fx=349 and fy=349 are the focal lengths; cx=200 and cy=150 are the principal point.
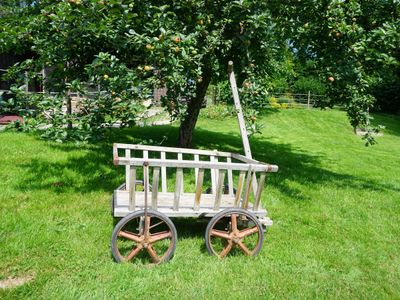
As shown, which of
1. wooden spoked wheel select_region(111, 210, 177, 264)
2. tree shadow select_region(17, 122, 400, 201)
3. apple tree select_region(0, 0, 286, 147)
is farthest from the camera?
tree shadow select_region(17, 122, 400, 201)

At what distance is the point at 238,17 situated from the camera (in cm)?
573

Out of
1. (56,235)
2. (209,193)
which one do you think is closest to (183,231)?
(209,193)

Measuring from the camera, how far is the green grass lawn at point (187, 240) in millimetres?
3234

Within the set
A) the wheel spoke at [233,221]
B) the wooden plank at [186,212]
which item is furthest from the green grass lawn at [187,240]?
the wooden plank at [186,212]

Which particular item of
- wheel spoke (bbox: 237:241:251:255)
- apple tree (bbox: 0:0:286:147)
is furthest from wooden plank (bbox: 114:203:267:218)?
apple tree (bbox: 0:0:286:147)

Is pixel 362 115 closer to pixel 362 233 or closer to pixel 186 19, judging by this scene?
pixel 362 233

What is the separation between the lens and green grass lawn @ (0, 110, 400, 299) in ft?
10.6

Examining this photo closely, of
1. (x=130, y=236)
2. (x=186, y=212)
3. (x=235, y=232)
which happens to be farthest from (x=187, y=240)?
(x=130, y=236)

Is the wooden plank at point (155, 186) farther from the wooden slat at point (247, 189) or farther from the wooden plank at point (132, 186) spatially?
the wooden slat at point (247, 189)

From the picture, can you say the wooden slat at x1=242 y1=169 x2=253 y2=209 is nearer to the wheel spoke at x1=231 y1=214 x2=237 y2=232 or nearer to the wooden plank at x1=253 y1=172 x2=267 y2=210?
the wooden plank at x1=253 y1=172 x2=267 y2=210

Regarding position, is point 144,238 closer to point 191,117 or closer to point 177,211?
point 177,211

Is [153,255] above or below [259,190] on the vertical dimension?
below

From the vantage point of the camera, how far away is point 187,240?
4.12m

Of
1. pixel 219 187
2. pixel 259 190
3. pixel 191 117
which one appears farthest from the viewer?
pixel 191 117
